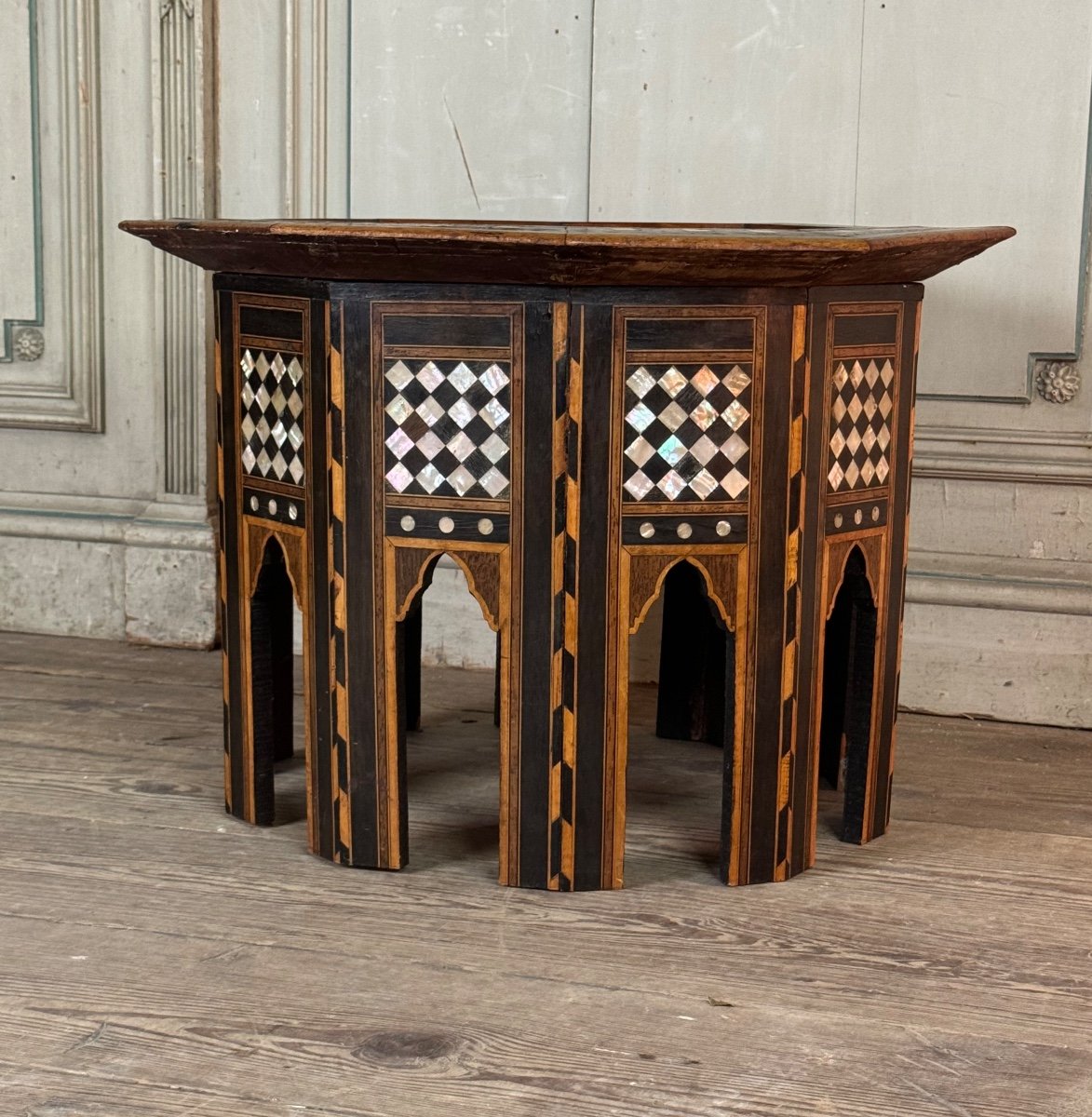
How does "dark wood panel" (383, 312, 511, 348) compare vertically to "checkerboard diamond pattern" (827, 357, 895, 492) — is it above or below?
above

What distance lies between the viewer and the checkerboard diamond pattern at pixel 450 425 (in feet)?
6.48

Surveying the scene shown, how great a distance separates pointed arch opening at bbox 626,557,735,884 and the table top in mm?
502

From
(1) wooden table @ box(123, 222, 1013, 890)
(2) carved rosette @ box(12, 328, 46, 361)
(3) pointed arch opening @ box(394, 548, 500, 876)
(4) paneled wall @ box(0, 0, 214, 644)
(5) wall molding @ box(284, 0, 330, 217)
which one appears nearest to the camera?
(1) wooden table @ box(123, 222, 1013, 890)

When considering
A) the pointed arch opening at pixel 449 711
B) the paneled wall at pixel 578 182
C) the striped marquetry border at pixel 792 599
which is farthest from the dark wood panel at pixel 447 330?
the paneled wall at pixel 578 182

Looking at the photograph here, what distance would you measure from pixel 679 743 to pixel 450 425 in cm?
106

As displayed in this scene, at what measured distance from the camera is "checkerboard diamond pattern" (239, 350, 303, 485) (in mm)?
2125

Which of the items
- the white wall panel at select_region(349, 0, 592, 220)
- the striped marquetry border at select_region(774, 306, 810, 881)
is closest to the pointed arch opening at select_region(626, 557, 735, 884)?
the striped marquetry border at select_region(774, 306, 810, 881)

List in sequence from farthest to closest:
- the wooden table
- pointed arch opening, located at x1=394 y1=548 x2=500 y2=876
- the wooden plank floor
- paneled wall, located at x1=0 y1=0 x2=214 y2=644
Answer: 1. paneled wall, located at x1=0 y1=0 x2=214 y2=644
2. pointed arch opening, located at x1=394 y1=548 x2=500 y2=876
3. the wooden table
4. the wooden plank floor

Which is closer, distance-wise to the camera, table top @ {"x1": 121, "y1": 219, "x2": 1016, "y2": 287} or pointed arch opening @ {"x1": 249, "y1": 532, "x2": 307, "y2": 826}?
table top @ {"x1": 121, "y1": 219, "x2": 1016, "y2": 287}

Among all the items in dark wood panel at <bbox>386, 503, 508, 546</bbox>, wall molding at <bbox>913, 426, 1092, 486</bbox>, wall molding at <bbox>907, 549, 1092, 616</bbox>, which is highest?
wall molding at <bbox>913, 426, 1092, 486</bbox>

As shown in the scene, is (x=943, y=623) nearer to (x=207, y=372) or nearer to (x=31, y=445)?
(x=207, y=372)

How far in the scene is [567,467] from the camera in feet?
6.47

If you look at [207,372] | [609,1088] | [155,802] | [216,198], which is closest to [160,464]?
[207,372]

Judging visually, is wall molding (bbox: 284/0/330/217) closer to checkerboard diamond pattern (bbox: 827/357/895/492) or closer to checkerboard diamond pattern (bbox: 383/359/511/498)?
checkerboard diamond pattern (bbox: 383/359/511/498)
